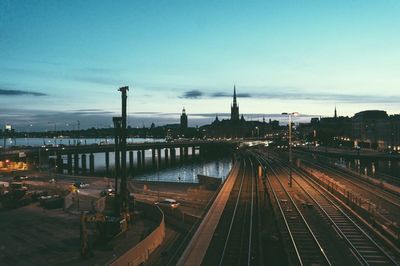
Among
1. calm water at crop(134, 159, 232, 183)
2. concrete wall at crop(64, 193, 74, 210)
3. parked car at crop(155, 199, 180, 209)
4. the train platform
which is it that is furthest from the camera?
calm water at crop(134, 159, 232, 183)

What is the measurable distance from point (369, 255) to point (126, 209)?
2158cm

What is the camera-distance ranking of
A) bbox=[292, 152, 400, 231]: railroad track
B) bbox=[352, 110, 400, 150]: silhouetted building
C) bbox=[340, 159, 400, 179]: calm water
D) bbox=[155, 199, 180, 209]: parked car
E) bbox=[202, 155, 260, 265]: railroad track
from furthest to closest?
1. bbox=[352, 110, 400, 150]: silhouetted building
2. bbox=[340, 159, 400, 179]: calm water
3. bbox=[155, 199, 180, 209]: parked car
4. bbox=[292, 152, 400, 231]: railroad track
5. bbox=[202, 155, 260, 265]: railroad track

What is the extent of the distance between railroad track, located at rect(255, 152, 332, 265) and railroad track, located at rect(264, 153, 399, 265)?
1928 millimetres

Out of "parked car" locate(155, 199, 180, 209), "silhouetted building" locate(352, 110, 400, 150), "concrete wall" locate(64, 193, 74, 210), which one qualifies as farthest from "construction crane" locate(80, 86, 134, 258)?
"silhouetted building" locate(352, 110, 400, 150)

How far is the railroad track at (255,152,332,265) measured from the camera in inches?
894

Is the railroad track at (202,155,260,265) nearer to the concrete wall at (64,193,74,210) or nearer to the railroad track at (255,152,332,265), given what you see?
the railroad track at (255,152,332,265)

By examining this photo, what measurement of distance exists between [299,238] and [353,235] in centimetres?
364

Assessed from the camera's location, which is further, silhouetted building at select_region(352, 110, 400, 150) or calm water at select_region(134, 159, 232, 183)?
silhouetted building at select_region(352, 110, 400, 150)

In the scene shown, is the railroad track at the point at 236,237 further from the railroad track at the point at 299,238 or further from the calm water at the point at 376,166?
the calm water at the point at 376,166

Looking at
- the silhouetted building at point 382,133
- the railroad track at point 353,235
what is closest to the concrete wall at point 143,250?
the railroad track at point 353,235

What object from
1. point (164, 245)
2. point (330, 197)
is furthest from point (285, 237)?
point (330, 197)

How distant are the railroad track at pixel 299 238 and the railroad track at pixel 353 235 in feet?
6.32

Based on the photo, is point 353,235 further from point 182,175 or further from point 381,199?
point 182,175

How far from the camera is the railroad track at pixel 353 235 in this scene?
22.6 meters
